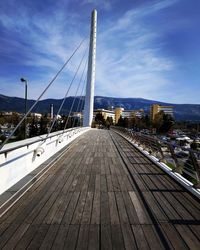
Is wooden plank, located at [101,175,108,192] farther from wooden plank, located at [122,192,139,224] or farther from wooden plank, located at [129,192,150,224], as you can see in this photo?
wooden plank, located at [129,192,150,224]

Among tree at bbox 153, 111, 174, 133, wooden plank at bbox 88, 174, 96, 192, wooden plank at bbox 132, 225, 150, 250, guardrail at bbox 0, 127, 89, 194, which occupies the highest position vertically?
guardrail at bbox 0, 127, 89, 194

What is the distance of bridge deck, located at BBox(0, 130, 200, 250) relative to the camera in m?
3.65

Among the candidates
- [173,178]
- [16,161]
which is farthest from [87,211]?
[173,178]

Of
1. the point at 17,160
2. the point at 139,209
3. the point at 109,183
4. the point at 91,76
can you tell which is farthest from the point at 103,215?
the point at 91,76

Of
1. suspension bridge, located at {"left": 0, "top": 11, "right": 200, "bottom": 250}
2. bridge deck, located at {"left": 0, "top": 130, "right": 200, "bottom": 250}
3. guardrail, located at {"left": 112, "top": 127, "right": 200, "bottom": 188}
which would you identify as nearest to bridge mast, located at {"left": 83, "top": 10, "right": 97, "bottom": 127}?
guardrail, located at {"left": 112, "top": 127, "right": 200, "bottom": 188}

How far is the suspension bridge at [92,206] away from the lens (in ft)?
12.1

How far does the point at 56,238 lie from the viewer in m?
3.72

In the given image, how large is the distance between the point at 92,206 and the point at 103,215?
0.48 metres

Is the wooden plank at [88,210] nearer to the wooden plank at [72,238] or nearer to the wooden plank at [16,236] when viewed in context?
the wooden plank at [72,238]

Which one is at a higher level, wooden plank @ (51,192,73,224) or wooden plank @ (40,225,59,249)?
wooden plank @ (40,225,59,249)

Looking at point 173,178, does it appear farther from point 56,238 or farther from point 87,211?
point 56,238

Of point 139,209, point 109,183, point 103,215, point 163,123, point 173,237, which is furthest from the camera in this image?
point 163,123

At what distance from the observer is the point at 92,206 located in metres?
4.99

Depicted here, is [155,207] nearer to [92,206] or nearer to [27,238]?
[92,206]
